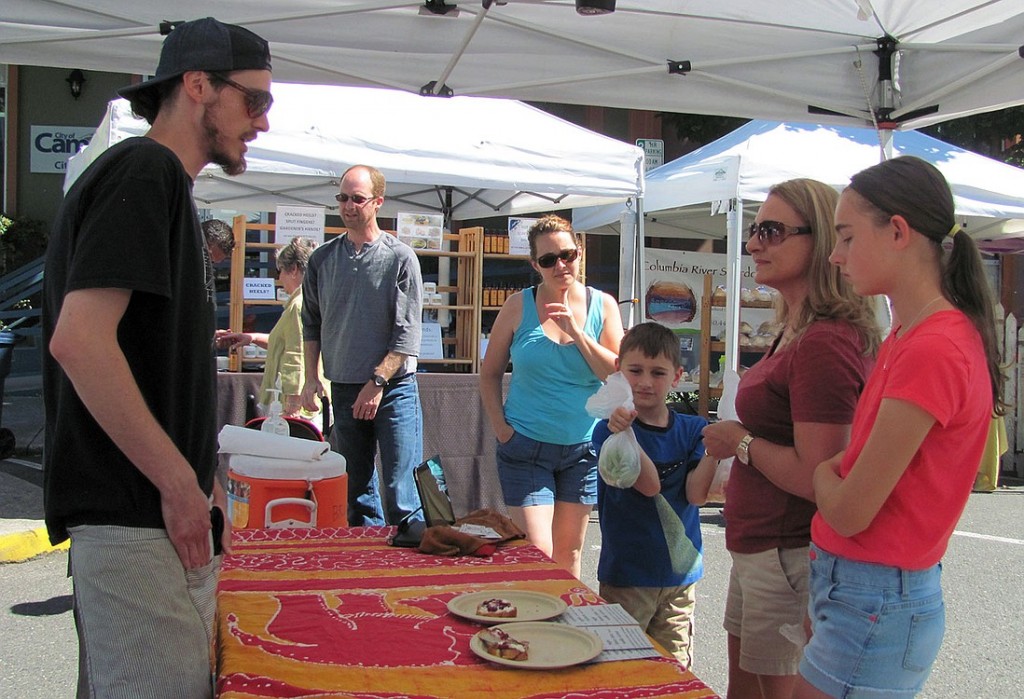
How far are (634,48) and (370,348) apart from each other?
182cm

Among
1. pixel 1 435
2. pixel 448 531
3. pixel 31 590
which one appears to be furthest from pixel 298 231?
pixel 448 531

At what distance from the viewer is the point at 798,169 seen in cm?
733

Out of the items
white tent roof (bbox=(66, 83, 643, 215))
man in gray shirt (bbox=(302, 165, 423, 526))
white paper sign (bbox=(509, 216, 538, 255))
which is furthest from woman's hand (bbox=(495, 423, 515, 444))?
white paper sign (bbox=(509, 216, 538, 255))

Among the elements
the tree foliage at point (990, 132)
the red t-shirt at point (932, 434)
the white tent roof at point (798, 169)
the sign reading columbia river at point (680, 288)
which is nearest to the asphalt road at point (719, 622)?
the red t-shirt at point (932, 434)

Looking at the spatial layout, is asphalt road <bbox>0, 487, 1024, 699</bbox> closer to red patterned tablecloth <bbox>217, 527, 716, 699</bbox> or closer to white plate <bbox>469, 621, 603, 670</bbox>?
red patterned tablecloth <bbox>217, 527, 716, 699</bbox>

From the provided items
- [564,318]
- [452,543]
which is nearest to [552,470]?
[564,318]

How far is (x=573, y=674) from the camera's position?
1700mm

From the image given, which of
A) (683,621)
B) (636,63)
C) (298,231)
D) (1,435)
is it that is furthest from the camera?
(1,435)

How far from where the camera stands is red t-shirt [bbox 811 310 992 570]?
5.37 feet

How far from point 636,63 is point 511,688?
10.3 feet

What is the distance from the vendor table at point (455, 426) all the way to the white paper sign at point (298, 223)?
3.54ft

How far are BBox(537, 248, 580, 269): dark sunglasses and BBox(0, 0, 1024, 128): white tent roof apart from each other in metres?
0.84

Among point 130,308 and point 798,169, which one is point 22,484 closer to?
point 130,308

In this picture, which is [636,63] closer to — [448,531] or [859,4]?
[859,4]
